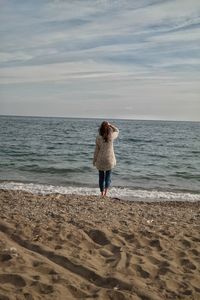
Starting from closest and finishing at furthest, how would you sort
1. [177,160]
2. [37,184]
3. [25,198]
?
[25,198]
[37,184]
[177,160]

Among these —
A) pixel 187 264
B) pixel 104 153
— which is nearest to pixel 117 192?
pixel 104 153

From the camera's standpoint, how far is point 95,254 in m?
5.57

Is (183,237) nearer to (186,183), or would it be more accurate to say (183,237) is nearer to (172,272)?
(172,272)

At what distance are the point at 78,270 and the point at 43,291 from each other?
731mm

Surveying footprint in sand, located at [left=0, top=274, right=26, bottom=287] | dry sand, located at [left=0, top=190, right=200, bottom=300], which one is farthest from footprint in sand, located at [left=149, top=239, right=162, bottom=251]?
footprint in sand, located at [left=0, top=274, right=26, bottom=287]

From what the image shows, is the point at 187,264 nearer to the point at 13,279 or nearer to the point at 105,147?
the point at 13,279

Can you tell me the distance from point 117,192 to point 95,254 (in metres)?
7.74

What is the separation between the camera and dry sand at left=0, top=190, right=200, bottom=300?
4473 mm

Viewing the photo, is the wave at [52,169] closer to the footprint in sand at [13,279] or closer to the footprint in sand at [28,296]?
the footprint in sand at [13,279]

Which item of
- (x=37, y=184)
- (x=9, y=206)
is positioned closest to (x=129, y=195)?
(x=37, y=184)

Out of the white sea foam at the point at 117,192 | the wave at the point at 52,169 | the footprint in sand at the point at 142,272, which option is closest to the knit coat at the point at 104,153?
the white sea foam at the point at 117,192

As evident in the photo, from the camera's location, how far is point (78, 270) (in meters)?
4.95

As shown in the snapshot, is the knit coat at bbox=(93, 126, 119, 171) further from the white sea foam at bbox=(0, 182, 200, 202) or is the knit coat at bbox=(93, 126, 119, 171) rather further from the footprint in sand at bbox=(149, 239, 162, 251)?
the footprint in sand at bbox=(149, 239, 162, 251)

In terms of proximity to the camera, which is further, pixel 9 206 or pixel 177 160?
pixel 177 160
